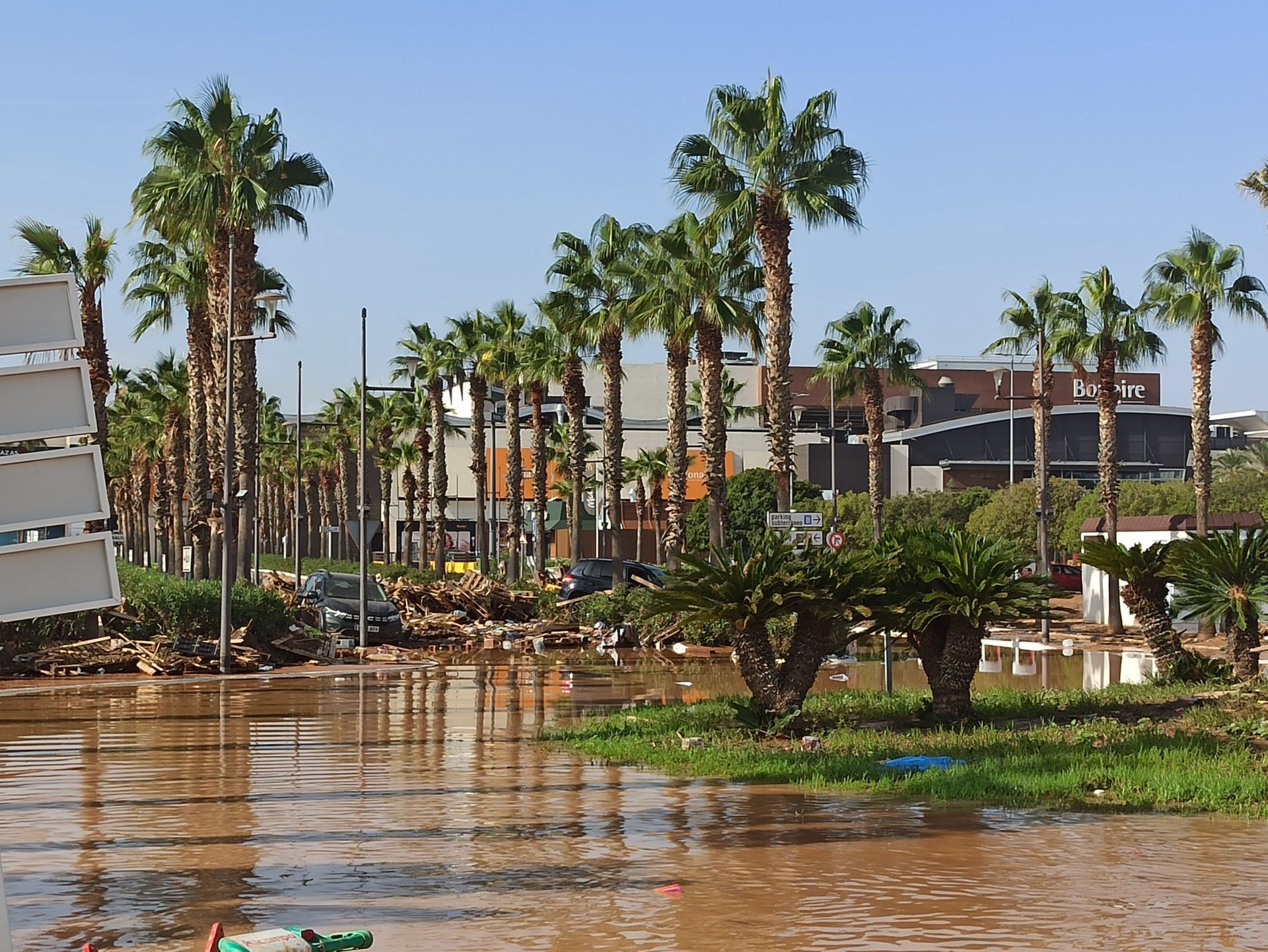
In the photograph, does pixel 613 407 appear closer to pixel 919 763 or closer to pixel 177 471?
pixel 177 471

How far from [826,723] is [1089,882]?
8.65 meters

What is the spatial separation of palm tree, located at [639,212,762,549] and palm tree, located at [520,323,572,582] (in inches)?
457

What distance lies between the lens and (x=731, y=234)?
38.0 metres

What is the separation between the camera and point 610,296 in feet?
160

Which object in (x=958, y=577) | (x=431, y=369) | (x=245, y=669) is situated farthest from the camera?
(x=431, y=369)

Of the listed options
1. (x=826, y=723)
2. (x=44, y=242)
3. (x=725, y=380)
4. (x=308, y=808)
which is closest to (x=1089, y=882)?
(x=308, y=808)

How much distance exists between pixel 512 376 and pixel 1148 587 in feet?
127

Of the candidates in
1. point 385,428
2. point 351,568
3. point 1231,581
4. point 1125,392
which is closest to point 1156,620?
point 1231,581

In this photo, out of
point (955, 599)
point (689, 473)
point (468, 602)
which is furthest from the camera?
point (689, 473)

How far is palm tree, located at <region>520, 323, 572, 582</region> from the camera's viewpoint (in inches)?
2130

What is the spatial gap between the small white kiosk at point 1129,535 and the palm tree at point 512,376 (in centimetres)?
2094

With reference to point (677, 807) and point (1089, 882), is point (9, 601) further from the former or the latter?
point (677, 807)

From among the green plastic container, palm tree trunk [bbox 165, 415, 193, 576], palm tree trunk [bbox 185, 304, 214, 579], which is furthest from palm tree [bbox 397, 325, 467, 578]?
the green plastic container

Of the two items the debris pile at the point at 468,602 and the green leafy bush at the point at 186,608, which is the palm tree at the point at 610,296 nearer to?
the debris pile at the point at 468,602
